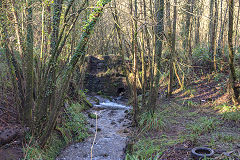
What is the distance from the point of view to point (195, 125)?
536 cm

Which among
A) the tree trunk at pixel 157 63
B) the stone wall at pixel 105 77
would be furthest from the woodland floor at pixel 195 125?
the stone wall at pixel 105 77

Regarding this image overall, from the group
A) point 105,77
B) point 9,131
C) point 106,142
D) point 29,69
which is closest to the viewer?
point 9,131

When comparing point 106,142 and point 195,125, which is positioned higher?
point 195,125

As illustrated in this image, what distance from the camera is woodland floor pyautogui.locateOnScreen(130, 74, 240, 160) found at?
389 centimetres

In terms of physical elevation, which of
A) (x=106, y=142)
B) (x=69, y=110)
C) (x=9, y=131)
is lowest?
(x=106, y=142)

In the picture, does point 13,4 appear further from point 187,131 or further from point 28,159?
point 187,131

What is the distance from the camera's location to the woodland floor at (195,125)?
3.89 meters

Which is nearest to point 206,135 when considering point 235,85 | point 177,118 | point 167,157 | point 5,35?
point 167,157

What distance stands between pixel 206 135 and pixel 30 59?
462cm

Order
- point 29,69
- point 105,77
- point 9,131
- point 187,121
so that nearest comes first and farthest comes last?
point 9,131 < point 29,69 < point 187,121 < point 105,77

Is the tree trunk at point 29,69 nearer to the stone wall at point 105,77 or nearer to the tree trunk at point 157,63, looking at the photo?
the tree trunk at point 157,63

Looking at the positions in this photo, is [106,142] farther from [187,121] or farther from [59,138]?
[187,121]

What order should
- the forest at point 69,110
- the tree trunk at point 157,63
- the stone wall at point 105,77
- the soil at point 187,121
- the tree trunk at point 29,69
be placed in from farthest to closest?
the stone wall at point 105,77 → the tree trunk at point 157,63 → the tree trunk at point 29,69 → the forest at point 69,110 → the soil at point 187,121

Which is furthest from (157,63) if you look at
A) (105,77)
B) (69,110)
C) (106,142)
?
→ (105,77)
